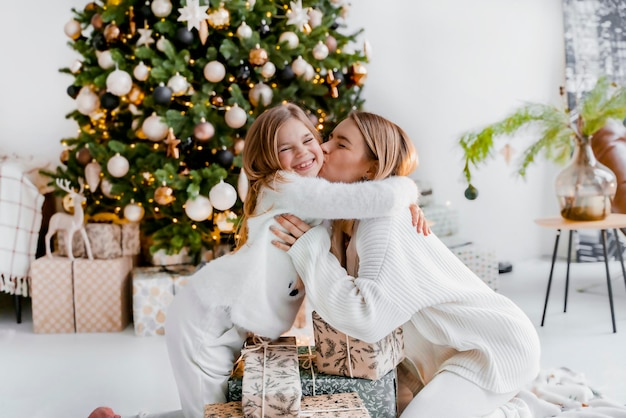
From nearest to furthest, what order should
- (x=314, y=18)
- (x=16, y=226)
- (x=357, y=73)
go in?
(x=16, y=226), (x=314, y=18), (x=357, y=73)

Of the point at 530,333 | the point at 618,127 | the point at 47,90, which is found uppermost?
the point at 47,90

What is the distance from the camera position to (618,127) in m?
3.76

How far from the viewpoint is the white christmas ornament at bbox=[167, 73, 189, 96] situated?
9.86ft

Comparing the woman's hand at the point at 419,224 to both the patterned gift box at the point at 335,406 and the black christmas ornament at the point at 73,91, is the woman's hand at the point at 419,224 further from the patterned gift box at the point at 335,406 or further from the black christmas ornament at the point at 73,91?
the black christmas ornament at the point at 73,91

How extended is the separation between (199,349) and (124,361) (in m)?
1.05

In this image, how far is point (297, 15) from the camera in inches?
128

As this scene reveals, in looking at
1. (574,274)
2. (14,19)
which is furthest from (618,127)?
(14,19)

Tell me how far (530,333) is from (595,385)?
2.45 ft

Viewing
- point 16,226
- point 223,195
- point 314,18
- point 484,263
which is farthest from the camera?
point 484,263

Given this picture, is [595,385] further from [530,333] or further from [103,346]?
[103,346]

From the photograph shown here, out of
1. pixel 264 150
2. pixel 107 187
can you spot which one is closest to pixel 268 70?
pixel 107 187

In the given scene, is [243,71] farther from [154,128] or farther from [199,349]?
[199,349]

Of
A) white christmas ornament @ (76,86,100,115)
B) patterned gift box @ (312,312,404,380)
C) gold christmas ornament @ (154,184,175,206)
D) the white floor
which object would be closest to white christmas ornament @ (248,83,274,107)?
gold christmas ornament @ (154,184,175,206)

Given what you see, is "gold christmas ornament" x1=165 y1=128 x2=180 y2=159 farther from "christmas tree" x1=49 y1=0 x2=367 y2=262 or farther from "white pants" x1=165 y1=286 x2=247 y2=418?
"white pants" x1=165 y1=286 x2=247 y2=418
